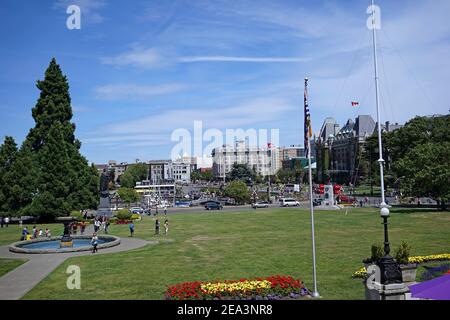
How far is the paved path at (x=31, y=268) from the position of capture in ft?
58.1

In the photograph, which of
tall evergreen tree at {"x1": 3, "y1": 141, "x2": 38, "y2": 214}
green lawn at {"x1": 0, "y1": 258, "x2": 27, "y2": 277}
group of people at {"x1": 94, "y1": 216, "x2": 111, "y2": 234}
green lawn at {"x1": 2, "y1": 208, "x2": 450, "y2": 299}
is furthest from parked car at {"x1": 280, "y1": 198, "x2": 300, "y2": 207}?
green lawn at {"x1": 0, "y1": 258, "x2": 27, "y2": 277}

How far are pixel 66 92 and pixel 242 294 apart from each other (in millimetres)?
51859

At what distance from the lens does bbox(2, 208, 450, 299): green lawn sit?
57.5ft

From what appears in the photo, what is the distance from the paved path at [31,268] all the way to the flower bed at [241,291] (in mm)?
6919

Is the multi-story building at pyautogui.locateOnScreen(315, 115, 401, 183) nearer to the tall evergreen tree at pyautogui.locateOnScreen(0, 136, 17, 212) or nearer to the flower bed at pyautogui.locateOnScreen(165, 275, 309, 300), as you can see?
the tall evergreen tree at pyautogui.locateOnScreen(0, 136, 17, 212)

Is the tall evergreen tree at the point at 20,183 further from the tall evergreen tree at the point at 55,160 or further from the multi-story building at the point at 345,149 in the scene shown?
the multi-story building at the point at 345,149

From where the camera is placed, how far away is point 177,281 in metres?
18.6

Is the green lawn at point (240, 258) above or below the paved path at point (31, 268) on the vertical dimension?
above

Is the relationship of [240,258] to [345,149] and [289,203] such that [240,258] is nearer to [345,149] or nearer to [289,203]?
[289,203]

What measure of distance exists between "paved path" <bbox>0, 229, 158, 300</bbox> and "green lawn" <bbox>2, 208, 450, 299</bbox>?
1.98 feet

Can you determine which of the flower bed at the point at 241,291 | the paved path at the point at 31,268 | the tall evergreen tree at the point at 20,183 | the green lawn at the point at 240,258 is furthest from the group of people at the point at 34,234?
the flower bed at the point at 241,291

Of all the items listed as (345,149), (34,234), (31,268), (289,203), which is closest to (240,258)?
(31,268)

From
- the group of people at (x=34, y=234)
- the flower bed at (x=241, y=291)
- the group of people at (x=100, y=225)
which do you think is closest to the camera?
the flower bed at (x=241, y=291)

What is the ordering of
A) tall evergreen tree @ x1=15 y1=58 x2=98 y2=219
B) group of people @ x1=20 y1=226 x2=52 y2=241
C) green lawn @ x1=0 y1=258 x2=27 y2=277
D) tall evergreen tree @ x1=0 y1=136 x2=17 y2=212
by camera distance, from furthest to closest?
1. tall evergreen tree @ x1=15 y1=58 x2=98 y2=219
2. tall evergreen tree @ x1=0 y1=136 x2=17 y2=212
3. group of people @ x1=20 y1=226 x2=52 y2=241
4. green lawn @ x1=0 y1=258 x2=27 y2=277
